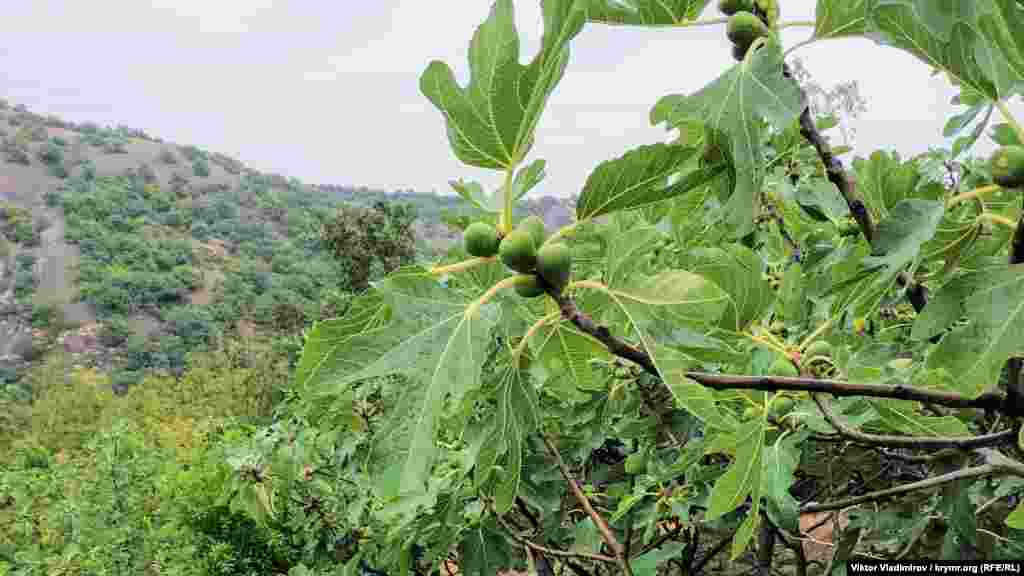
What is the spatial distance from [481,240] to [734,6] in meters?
0.49

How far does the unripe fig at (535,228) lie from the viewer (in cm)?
79

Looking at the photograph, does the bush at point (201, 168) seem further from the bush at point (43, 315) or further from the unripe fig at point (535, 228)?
the unripe fig at point (535, 228)

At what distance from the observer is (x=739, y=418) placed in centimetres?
136

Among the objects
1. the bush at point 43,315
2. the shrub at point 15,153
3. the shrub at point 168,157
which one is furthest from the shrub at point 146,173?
the bush at point 43,315

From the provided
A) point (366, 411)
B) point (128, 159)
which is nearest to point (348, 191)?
point (128, 159)

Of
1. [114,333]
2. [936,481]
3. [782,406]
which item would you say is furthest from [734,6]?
[114,333]

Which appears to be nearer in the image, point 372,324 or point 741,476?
point 372,324

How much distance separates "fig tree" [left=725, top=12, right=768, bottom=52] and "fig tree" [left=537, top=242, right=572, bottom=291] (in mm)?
381

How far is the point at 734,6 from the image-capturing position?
900mm

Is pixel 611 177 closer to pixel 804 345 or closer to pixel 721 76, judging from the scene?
pixel 721 76

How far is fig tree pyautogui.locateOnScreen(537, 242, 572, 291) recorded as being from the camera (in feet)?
2.49

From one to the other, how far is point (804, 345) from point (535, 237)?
0.60m

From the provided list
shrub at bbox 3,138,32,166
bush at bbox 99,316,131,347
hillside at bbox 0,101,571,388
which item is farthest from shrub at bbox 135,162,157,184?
bush at bbox 99,316,131,347

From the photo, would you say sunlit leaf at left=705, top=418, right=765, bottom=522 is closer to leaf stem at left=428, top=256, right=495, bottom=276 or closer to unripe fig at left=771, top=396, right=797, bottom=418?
unripe fig at left=771, top=396, right=797, bottom=418
